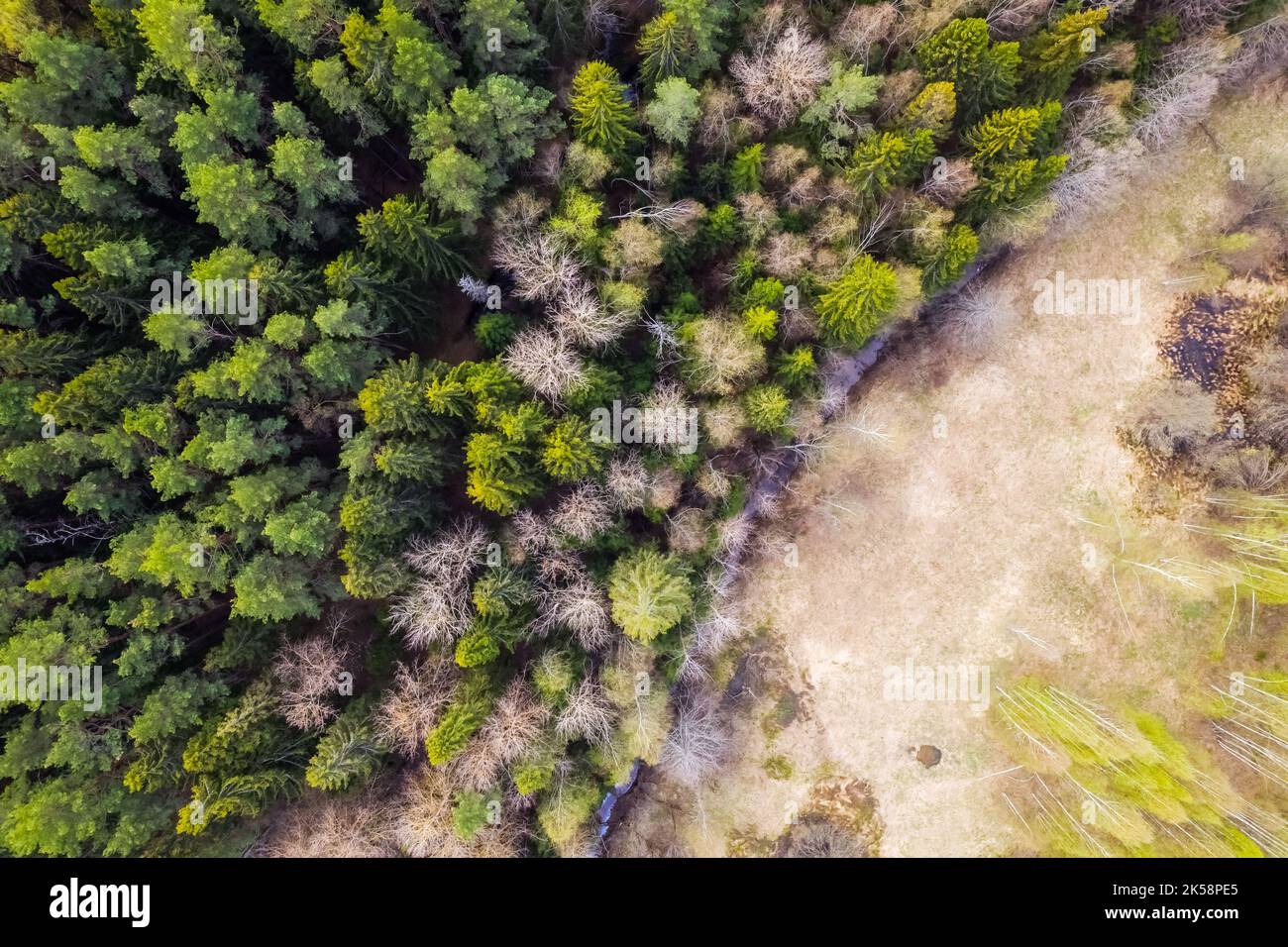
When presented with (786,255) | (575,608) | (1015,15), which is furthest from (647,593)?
(1015,15)

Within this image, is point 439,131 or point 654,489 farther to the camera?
point 654,489

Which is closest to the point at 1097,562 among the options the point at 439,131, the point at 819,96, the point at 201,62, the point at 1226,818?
the point at 1226,818

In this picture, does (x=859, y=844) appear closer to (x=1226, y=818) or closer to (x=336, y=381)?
(x=1226, y=818)

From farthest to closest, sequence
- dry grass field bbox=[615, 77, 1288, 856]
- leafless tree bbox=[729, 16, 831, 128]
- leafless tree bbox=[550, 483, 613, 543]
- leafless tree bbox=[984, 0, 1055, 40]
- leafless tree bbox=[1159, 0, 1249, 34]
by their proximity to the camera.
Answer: dry grass field bbox=[615, 77, 1288, 856] < leafless tree bbox=[1159, 0, 1249, 34] < leafless tree bbox=[550, 483, 613, 543] < leafless tree bbox=[729, 16, 831, 128] < leafless tree bbox=[984, 0, 1055, 40]

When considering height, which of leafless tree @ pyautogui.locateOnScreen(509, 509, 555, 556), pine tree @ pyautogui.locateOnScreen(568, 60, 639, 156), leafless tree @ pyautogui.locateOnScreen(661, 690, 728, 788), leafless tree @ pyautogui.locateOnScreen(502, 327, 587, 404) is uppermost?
pine tree @ pyautogui.locateOnScreen(568, 60, 639, 156)

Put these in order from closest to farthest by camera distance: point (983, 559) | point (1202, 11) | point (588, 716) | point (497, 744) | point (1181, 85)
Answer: point (497, 744)
point (588, 716)
point (1202, 11)
point (1181, 85)
point (983, 559)

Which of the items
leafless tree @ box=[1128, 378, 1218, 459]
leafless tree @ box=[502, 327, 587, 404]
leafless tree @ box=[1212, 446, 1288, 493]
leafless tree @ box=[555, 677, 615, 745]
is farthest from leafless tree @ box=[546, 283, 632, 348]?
leafless tree @ box=[1212, 446, 1288, 493]

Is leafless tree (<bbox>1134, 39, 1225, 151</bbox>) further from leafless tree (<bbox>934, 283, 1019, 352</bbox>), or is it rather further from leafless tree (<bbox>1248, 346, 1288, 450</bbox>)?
leafless tree (<bbox>1248, 346, 1288, 450</bbox>)

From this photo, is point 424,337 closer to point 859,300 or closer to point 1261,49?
point 859,300
